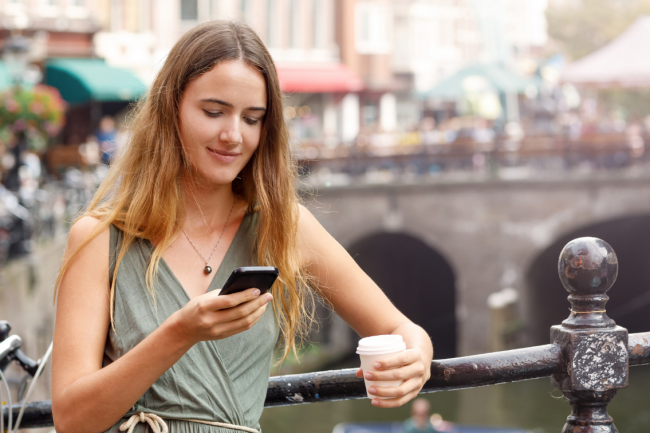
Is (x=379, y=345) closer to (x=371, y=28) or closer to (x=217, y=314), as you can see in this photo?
(x=217, y=314)

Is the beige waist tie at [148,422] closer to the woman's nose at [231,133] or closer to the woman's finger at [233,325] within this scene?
the woman's finger at [233,325]

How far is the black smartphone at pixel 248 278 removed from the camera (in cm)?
117

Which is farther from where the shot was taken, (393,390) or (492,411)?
(492,411)

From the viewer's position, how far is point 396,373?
4.55ft

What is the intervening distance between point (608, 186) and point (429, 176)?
3566 millimetres

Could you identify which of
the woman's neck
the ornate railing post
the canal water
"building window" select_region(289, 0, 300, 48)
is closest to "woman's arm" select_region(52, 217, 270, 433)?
the woman's neck

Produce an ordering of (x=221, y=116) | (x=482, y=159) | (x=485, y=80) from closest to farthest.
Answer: (x=221, y=116) → (x=482, y=159) → (x=485, y=80)

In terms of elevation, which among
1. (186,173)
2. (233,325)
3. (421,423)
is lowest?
(421,423)

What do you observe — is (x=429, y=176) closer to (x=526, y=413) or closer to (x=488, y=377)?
(x=526, y=413)

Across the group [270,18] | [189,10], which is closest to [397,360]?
[189,10]

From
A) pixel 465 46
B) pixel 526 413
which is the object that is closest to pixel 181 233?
pixel 526 413

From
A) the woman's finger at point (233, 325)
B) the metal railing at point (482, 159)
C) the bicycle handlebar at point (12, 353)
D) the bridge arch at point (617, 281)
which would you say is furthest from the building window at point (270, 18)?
the woman's finger at point (233, 325)

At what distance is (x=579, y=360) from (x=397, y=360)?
1.38 feet

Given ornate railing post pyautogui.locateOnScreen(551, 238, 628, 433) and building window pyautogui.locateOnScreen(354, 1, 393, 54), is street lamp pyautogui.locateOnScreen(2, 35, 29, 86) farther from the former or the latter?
building window pyautogui.locateOnScreen(354, 1, 393, 54)
